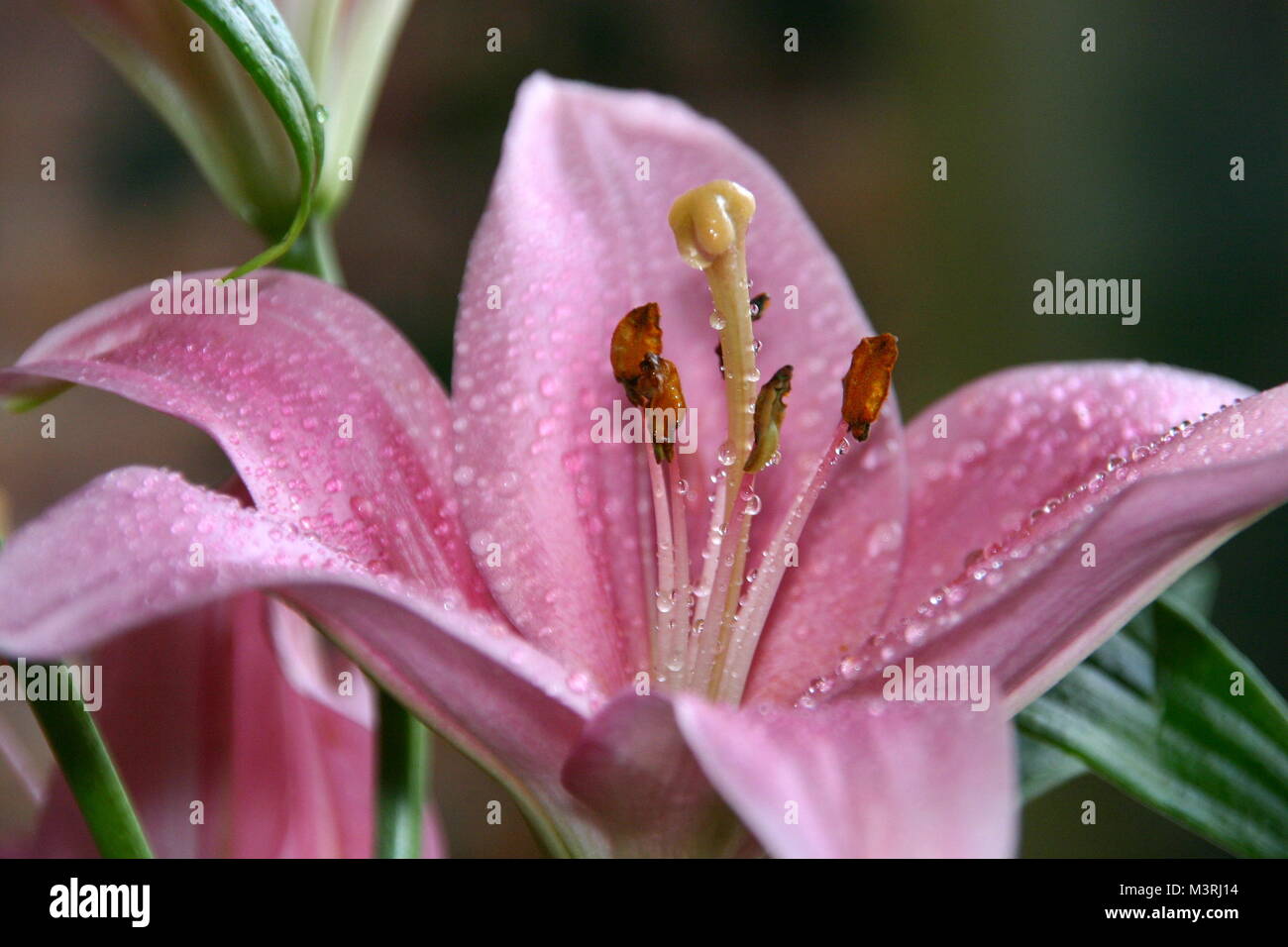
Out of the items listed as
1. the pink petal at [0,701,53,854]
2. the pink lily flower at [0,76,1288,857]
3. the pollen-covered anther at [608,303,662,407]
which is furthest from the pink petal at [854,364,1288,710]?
the pink petal at [0,701,53,854]

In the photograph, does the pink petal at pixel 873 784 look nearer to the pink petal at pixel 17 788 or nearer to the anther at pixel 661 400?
the anther at pixel 661 400

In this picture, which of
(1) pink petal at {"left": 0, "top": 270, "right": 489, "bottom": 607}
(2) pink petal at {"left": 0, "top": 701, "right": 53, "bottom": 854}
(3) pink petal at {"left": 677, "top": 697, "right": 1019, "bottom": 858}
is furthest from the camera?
(2) pink petal at {"left": 0, "top": 701, "right": 53, "bottom": 854}

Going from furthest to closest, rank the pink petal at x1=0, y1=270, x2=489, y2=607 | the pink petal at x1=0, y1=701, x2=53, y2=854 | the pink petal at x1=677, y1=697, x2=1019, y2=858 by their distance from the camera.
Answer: the pink petal at x1=0, y1=701, x2=53, y2=854
the pink petal at x1=0, y1=270, x2=489, y2=607
the pink petal at x1=677, y1=697, x2=1019, y2=858

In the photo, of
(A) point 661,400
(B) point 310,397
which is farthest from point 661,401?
(B) point 310,397

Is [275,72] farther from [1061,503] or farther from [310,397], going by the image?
[1061,503]

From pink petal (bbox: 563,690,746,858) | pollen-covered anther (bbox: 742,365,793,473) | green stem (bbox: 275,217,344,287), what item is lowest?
pink petal (bbox: 563,690,746,858)

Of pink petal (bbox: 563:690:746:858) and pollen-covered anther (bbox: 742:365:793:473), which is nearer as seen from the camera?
pink petal (bbox: 563:690:746:858)

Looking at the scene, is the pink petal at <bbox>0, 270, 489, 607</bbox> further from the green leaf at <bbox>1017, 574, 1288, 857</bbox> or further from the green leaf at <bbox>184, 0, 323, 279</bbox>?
the green leaf at <bbox>1017, 574, 1288, 857</bbox>

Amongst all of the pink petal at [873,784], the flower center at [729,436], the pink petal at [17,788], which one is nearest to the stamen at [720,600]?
the flower center at [729,436]
